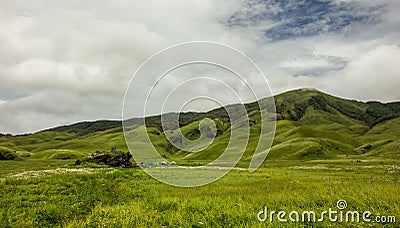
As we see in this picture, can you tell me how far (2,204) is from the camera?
15.1 m

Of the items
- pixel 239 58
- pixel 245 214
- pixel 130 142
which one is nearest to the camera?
pixel 245 214

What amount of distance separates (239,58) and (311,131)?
148987 millimetres

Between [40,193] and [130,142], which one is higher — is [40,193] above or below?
below

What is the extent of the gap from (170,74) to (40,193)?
11.4 m

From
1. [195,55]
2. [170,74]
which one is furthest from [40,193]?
[195,55]

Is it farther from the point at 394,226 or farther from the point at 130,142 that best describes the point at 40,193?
the point at 394,226

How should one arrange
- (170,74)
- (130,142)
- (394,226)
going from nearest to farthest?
1. (394,226)
2. (170,74)
3. (130,142)

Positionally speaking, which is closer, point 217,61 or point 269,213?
point 269,213

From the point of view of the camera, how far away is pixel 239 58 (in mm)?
17969

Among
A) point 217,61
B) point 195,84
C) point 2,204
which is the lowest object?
point 2,204

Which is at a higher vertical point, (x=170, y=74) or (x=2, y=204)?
(x=170, y=74)

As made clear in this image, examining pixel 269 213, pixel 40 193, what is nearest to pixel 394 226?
pixel 269 213

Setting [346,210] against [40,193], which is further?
[40,193]

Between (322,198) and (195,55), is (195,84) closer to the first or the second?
(195,55)
